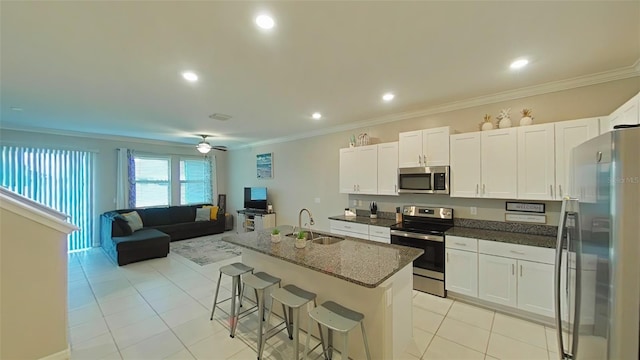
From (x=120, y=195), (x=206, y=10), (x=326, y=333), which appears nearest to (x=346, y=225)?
(x=326, y=333)

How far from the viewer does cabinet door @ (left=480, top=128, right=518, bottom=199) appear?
3.00 meters

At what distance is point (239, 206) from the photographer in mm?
8031

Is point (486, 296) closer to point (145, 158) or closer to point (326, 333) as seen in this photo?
point (326, 333)

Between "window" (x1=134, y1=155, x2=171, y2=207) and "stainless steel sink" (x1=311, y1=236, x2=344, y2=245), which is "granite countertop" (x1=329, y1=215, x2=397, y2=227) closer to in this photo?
"stainless steel sink" (x1=311, y1=236, x2=344, y2=245)

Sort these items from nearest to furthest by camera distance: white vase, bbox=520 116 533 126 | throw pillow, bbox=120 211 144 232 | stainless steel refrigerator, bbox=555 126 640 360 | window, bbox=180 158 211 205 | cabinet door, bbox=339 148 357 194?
stainless steel refrigerator, bbox=555 126 640 360 → white vase, bbox=520 116 533 126 → cabinet door, bbox=339 148 357 194 → throw pillow, bbox=120 211 144 232 → window, bbox=180 158 211 205

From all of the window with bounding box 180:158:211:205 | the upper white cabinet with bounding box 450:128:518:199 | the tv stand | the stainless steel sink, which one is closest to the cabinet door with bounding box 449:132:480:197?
the upper white cabinet with bounding box 450:128:518:199

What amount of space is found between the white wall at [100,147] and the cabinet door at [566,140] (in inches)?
325

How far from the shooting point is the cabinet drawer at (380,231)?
3.76 metres

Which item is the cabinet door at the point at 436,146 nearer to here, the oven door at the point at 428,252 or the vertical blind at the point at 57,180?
the oven door at the point at 428,252

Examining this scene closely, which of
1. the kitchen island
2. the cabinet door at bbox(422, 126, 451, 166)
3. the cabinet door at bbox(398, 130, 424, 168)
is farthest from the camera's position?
the cabinet door at bbox(398, 130, 424, 168)

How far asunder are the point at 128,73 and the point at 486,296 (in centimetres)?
471

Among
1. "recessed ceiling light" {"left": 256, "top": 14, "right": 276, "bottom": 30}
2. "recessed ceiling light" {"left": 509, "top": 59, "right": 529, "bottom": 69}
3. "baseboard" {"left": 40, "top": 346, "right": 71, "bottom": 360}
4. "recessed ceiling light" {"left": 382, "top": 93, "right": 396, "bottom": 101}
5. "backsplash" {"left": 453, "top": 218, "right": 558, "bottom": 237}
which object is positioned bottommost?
"baseboard" {"left": 40, "top": 346, "right": 71, "bottom": 360}

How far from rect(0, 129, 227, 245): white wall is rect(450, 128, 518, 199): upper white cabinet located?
287 inches

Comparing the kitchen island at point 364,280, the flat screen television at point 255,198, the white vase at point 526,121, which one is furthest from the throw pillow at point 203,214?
the white vase at point 526,121
